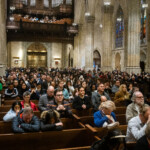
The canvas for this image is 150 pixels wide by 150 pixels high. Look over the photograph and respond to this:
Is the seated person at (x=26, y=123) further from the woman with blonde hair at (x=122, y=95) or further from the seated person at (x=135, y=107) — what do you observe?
the woman with blonde hair at (x=122, y=95)

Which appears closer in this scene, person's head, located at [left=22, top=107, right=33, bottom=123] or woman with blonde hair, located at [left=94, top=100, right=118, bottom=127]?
person's head, located at [left=22, top=107, right=33, bottom=123]

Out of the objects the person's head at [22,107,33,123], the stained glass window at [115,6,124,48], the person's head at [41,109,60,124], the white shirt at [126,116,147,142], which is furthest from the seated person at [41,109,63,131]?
the stained glass window at [115,6,124,48]

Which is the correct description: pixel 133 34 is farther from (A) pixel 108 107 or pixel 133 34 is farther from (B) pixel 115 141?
(B) pixel 115 141

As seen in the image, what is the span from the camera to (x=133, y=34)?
15805 millimetres

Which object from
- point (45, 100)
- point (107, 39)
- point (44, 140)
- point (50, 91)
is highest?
point (107, 39)

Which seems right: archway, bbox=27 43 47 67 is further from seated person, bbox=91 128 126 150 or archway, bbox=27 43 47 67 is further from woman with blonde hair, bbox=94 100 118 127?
seated person, bbox=91 128 126 150

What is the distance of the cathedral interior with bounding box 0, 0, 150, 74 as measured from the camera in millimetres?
22750

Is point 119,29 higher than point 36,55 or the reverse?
higher

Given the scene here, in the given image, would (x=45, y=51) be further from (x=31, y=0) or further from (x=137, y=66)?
(x=137, y=66)

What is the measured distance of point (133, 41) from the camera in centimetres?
1588

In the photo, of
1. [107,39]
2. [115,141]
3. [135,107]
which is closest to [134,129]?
[115,141]

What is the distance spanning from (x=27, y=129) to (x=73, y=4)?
105ft

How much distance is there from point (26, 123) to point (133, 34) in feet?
45.8

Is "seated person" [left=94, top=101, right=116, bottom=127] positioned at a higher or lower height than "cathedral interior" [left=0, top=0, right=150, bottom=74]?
lower
